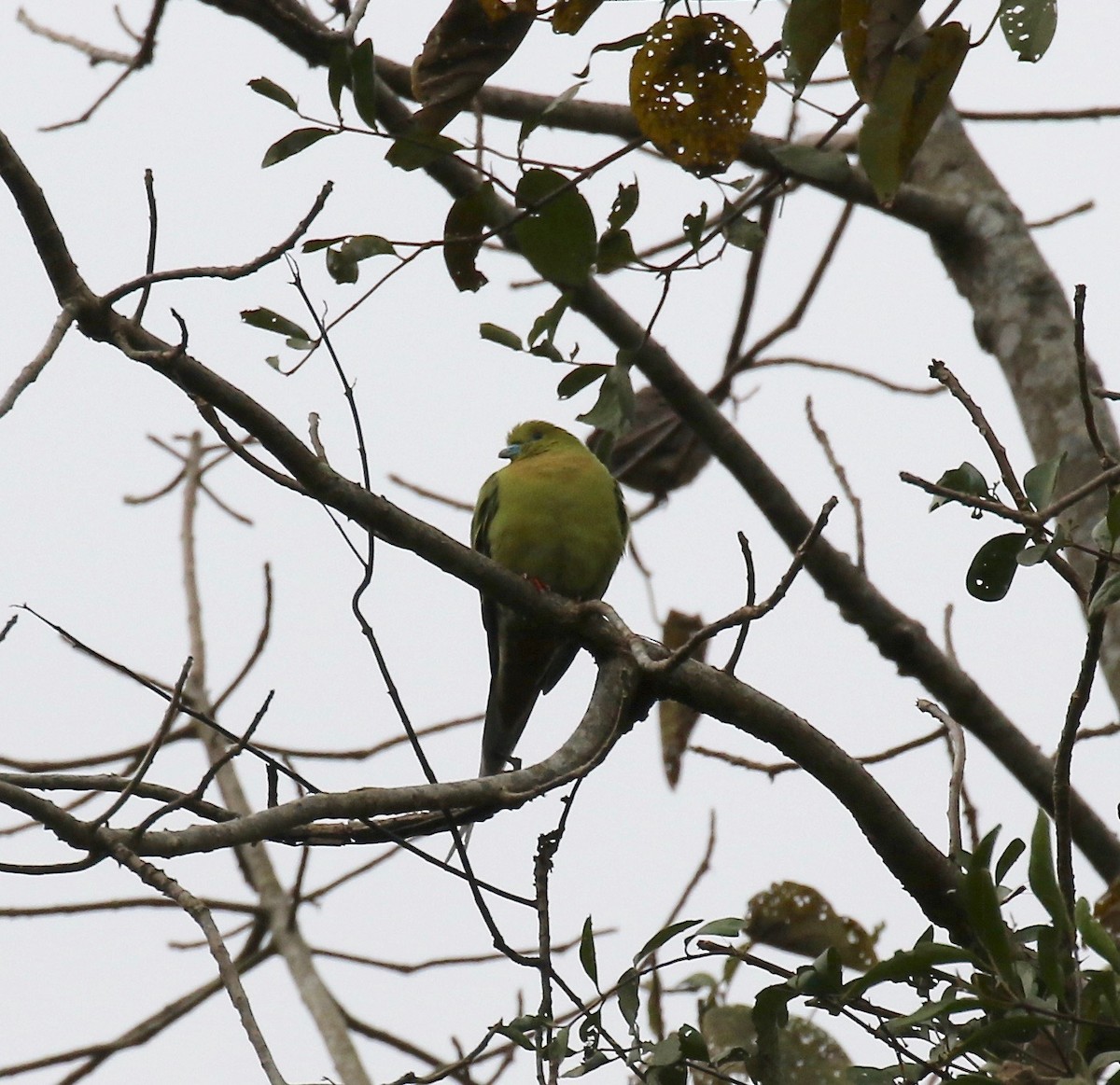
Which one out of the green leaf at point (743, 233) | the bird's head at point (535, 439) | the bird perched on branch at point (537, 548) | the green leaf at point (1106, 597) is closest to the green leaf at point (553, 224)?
the green leaf at point (743, 233)

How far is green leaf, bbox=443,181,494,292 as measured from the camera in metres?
2.95

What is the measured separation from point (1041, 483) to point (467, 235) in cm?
134

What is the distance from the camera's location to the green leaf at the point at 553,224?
279 cm

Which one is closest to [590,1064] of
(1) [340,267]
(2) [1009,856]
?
(2) [1009,856]

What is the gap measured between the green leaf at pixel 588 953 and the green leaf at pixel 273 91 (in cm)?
148

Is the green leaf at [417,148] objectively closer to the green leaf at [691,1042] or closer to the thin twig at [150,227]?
the thin twig at [150,227]

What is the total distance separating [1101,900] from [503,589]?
143cm

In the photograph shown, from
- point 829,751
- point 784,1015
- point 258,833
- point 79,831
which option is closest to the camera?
point 79,831

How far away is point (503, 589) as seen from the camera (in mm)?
2854

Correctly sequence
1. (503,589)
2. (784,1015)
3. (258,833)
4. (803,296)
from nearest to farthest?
(258,833), (784,1015), (503,589), (803,296)

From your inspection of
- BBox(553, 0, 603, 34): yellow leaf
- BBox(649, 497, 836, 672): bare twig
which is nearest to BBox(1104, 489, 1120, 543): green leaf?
BBox(649, 497, 836, 672): bare twig

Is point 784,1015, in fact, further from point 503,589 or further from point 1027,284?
point 1027,284

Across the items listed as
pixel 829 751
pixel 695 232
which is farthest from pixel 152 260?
pixel 829 751

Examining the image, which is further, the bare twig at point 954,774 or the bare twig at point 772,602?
the bare twig at point 954,774
